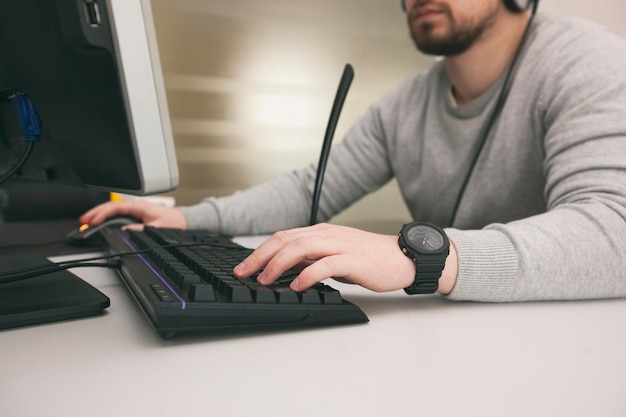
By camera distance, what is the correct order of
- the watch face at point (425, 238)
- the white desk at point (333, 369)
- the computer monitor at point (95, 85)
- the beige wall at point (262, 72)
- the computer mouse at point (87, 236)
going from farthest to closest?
the beige wall at point (262, 72), the computer mouse at point (87, 236), the watch face at point (425, 238), the computer monitor at point (95, 85), the white desk at point (333, 369)

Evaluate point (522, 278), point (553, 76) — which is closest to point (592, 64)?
point (553, 76)

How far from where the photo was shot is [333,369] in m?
0.35

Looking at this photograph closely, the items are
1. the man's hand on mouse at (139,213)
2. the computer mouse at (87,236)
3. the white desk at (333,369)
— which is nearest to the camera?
the white desk at (333,369)

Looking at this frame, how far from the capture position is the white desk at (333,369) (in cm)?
30

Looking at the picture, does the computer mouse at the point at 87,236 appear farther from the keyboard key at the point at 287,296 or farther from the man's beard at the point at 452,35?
the man's beard at the point at 452,35

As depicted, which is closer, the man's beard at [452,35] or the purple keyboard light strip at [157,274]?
the purple keyboard light strip at [157,274]

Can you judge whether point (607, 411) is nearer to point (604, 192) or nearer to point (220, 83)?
point (604, 192)

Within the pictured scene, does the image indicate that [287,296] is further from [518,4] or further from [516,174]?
[518,4]

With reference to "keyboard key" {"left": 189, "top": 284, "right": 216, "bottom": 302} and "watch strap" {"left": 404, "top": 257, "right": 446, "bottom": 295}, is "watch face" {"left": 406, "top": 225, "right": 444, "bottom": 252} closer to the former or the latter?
"watch strap" {"left": 404, "top": 257, "right": 446, "bottom": 295}

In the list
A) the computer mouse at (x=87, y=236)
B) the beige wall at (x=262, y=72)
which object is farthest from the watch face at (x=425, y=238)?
the beige wall at (x=262, y=72)

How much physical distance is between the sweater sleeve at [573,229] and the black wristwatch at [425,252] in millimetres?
25

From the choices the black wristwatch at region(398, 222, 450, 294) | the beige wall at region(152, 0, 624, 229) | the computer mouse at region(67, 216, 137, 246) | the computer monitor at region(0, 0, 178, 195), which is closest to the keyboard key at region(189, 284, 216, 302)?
the computer monitor at region(0, 0, 178, 195)

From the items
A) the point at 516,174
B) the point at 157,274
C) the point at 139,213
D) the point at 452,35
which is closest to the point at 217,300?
the point at 157,274

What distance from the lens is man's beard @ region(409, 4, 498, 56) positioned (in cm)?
101
